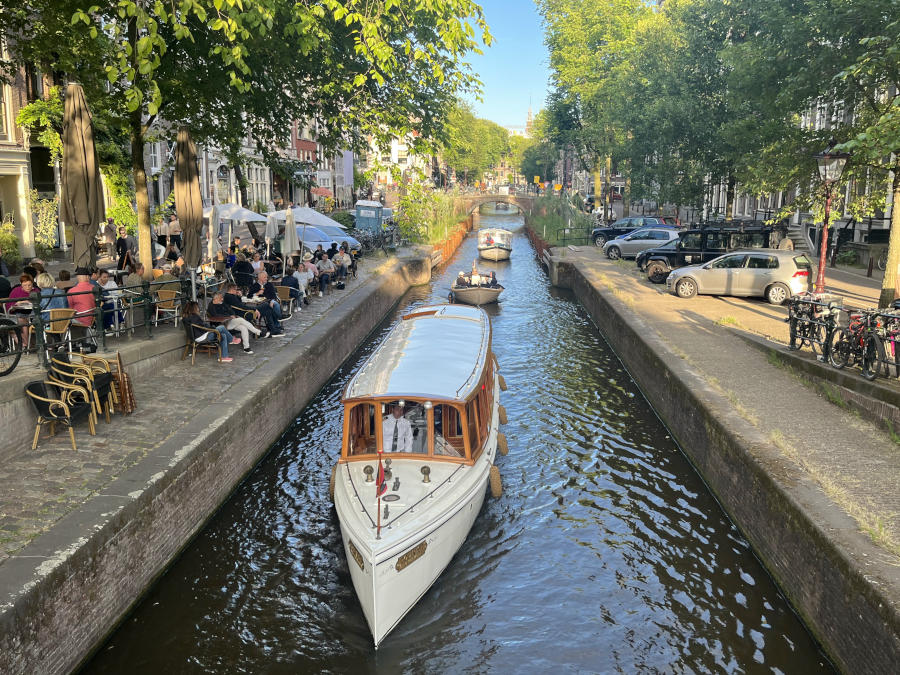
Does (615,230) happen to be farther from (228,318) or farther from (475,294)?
(228,318)

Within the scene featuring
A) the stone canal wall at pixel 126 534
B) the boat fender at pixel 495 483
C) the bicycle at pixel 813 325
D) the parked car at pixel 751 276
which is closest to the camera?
the stone canal wall at pixel 126 534

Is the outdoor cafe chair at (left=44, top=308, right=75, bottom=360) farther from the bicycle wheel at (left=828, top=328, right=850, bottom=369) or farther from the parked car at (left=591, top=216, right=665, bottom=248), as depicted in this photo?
the parked car at (left=591, top=216, right=665, bottom=248)

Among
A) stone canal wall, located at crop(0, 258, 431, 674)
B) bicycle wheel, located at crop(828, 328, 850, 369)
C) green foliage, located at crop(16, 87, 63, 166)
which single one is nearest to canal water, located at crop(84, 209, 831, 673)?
stone canal wall, located at crop(0, 258, 431, 674)

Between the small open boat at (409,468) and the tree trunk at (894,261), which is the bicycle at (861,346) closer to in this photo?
the tree trunk at (894,261)

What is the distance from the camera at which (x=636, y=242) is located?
3744cm

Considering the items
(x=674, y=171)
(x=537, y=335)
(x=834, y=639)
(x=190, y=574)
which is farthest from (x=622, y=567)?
(x=674, y=171)

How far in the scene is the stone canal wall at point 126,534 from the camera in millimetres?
6102

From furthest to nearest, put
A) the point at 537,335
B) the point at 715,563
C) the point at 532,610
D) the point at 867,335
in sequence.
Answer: the point at 537,335 < the point at 867,335 < the point at 715,563 < the point at 532,610

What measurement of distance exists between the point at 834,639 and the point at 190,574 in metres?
7.19

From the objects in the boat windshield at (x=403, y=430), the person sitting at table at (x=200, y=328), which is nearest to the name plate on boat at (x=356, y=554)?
the boat windshield at (x=403, y=430)

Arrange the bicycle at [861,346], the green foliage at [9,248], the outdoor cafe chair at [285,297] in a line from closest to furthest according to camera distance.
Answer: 1. the bicycle at [861,346]
2. the outdoor cafe chair at [285,297]
3. the green foliage at [9,248]

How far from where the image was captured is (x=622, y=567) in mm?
9445

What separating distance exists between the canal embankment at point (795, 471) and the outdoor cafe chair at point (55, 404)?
347 inches

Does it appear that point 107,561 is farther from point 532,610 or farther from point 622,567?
point 622,567
